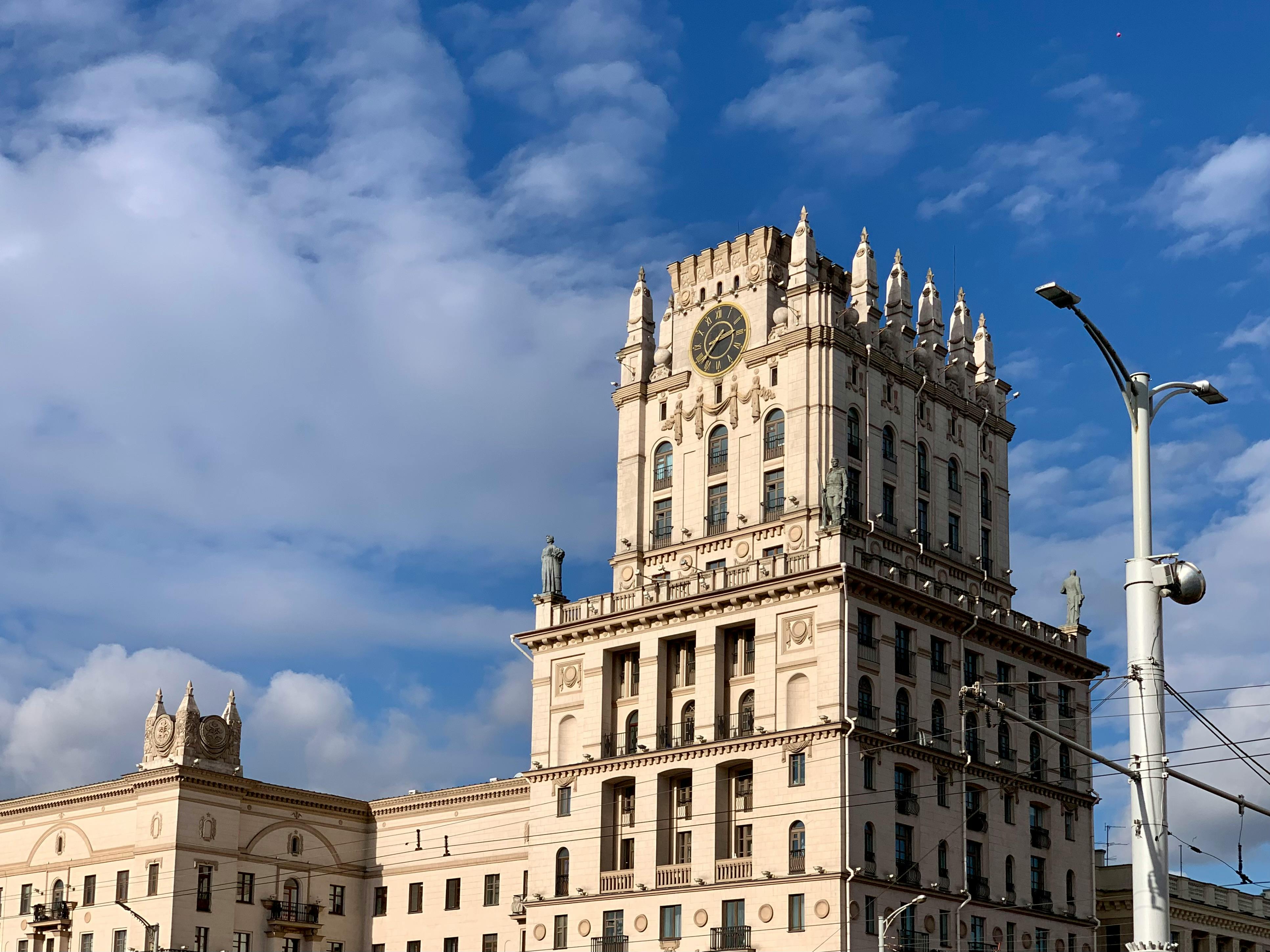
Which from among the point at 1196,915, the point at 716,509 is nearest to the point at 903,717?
the point at 716,509

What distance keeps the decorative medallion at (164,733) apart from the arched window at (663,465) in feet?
97.5

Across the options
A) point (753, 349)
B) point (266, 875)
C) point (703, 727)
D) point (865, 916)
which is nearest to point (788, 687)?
point (703, 727)

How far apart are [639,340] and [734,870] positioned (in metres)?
32.7

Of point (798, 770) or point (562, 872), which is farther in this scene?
point (562, 872)

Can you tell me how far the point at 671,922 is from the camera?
85.9m

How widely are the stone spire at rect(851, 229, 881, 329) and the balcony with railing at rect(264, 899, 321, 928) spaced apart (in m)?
45.7

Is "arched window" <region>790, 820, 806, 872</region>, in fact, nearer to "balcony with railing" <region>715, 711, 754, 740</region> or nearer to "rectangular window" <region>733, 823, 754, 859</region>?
"rectangular window" <region>733, 823, 754, 859</region>

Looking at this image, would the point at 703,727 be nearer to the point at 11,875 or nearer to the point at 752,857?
the point at 752,857

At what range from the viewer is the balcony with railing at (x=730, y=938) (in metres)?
82.2

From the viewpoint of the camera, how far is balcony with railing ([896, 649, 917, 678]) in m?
87.3

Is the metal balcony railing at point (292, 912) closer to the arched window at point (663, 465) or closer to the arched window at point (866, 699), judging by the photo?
the arched window at point (663, 465)

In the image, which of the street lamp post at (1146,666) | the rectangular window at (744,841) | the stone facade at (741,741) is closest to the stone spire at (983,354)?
the stone facade at (741,741)

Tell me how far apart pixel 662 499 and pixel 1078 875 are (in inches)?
1184

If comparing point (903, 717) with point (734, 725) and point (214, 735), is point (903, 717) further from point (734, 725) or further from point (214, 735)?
point (214, 735)
